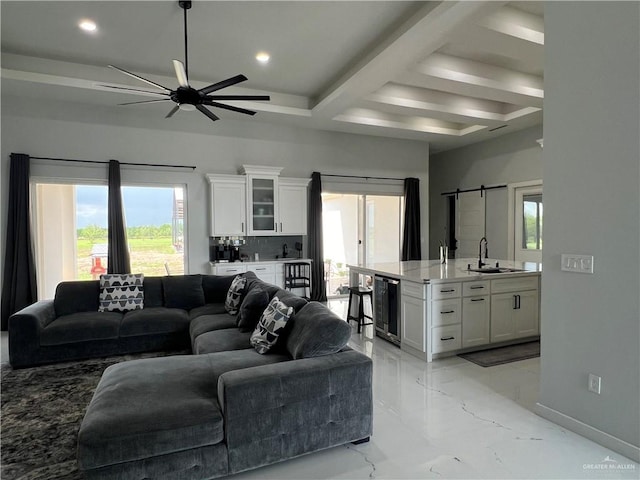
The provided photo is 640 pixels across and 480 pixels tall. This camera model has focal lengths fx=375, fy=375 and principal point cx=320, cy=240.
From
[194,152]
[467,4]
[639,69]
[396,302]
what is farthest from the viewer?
[194,152]

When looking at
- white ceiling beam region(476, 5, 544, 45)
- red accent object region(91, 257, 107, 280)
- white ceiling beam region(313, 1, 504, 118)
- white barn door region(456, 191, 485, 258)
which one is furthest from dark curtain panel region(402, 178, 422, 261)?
red accent object region(91, 257, 107, 280)

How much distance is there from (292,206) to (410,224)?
264 cm

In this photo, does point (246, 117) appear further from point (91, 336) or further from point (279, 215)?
point (91, 336)

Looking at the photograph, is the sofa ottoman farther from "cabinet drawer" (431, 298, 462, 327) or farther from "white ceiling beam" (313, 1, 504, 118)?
"white ceiling beam" (313, 1, 504, 118)

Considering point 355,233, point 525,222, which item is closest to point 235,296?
point 355,233

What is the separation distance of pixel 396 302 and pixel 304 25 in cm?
317

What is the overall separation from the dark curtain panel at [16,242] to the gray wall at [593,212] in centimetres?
632

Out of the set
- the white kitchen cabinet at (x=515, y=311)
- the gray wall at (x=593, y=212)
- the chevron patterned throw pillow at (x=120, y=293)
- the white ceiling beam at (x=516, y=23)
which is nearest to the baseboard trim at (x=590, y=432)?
the gray wall at (x=593, y=212)

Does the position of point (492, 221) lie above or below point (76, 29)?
below

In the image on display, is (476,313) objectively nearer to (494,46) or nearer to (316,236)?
(494,46)

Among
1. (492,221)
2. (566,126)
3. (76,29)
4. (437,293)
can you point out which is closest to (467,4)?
(566,126)

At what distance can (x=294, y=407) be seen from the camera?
2.16 metres

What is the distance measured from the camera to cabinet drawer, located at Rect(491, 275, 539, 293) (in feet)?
13.5

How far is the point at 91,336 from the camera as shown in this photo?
12.7ft
